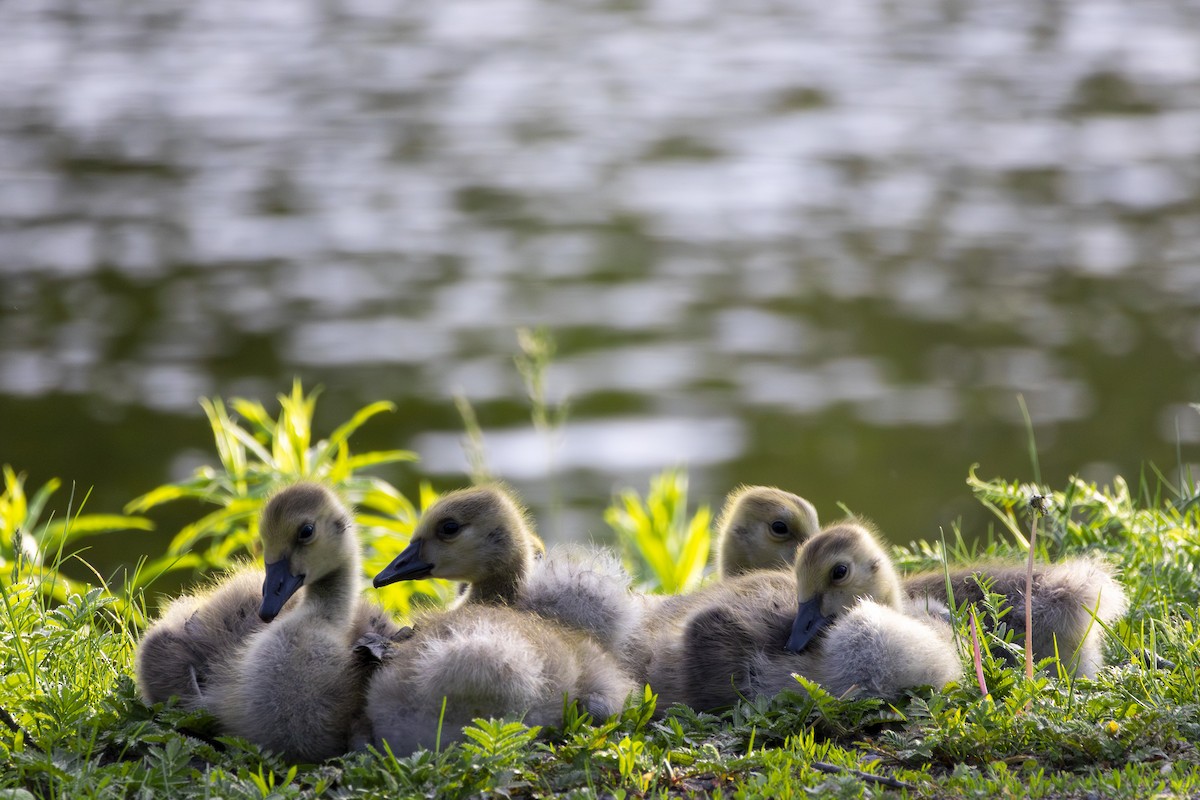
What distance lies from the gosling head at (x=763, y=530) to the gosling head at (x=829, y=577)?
819mm

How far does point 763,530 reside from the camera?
20.5ft

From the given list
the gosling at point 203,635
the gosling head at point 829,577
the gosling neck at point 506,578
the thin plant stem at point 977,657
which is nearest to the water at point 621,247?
the gosling neck at point 506,578

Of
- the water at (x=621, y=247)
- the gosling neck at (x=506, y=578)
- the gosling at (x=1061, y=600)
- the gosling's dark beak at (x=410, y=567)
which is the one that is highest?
the gosling's dark beak at (x=410, y=567)

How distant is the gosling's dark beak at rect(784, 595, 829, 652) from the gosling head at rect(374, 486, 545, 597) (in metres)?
1.15

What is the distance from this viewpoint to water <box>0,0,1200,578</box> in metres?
14.0

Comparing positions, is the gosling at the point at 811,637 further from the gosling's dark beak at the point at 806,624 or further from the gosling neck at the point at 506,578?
the gosling neck at the point at 506,578

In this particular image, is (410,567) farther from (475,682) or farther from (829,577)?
(829,577)

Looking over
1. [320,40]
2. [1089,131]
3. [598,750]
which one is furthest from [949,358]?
[320,40]

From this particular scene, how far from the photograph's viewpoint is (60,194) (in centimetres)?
1872

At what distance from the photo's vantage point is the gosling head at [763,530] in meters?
6.20

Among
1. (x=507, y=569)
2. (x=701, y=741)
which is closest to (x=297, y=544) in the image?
(x=507, y=569)

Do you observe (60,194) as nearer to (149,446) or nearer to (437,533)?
(149,446)

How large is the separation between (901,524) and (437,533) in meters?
7.61

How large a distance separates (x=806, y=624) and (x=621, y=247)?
1331 cm
